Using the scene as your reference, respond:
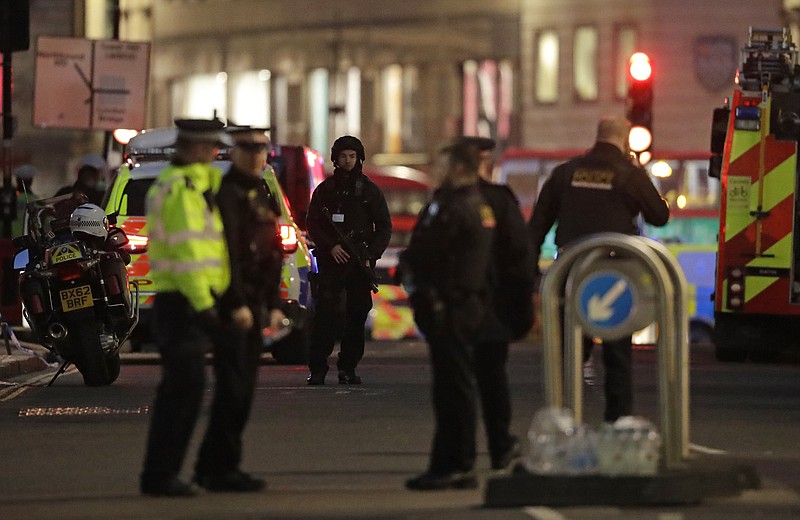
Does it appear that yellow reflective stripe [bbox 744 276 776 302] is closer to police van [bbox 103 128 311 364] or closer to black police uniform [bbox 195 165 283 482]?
police van [bbox 103 128 311 364]

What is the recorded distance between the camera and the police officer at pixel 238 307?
1038 centimetres

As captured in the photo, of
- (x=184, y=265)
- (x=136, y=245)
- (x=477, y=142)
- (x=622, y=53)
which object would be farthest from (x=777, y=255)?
(x=622, y=53)

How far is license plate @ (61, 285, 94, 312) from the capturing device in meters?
16.9

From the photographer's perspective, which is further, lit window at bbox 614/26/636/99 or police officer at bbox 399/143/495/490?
lit window at bbox 614/26/636/99

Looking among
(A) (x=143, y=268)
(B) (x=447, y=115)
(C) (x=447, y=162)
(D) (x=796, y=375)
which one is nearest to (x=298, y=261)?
(A) (x=143, y=268)

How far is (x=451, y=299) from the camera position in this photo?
10383mm

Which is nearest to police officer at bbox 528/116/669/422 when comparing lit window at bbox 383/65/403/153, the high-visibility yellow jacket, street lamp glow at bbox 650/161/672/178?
the high-visibility yellow jacket

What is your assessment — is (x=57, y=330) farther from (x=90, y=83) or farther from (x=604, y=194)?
(x=90, y=83)

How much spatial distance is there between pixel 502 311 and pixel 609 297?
1.09 meters

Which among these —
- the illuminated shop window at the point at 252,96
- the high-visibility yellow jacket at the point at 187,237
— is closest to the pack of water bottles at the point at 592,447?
the high-visibility yellow jacket at the point at 187,237

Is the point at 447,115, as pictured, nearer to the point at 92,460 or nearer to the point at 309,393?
the point at 309,393

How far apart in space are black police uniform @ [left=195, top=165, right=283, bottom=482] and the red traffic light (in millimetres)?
15286

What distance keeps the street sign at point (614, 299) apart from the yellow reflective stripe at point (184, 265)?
1585 mm

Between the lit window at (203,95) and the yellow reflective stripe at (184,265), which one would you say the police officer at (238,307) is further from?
the lit window at (203,95)
